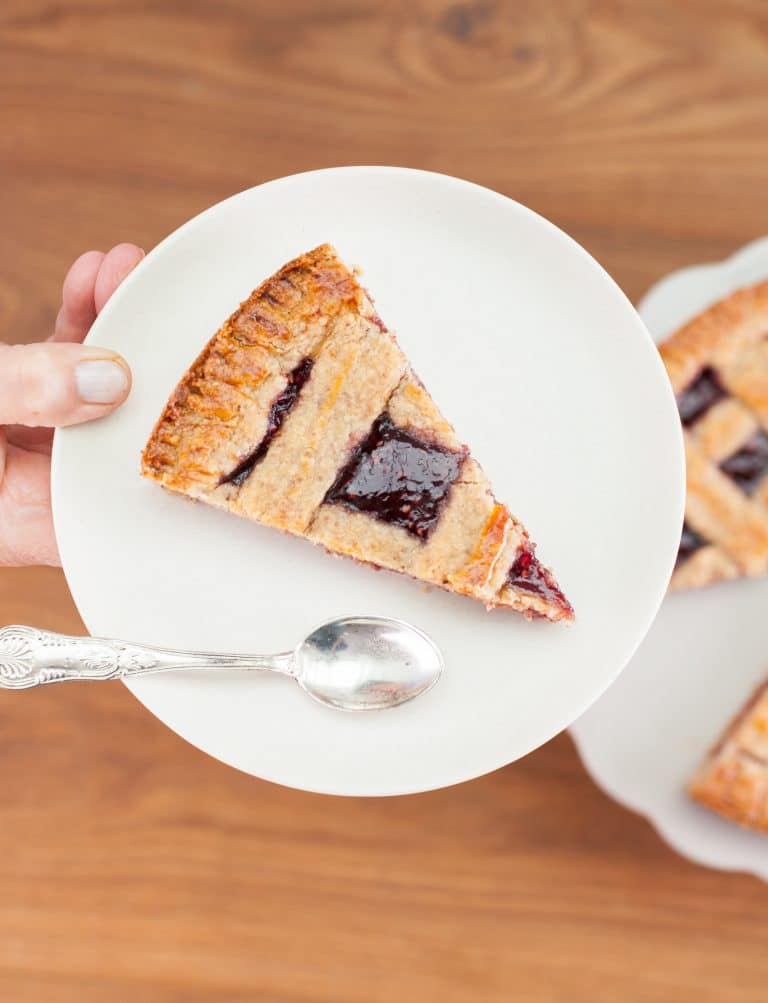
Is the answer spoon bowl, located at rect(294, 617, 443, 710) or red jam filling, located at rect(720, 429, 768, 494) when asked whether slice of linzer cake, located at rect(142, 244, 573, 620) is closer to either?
spoon bowl, located at rect(294, 617, 443, 710)

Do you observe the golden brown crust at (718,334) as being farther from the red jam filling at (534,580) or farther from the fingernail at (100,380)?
the fingernail at (100,380)

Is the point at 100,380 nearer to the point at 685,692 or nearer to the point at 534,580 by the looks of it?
the point at 534,580

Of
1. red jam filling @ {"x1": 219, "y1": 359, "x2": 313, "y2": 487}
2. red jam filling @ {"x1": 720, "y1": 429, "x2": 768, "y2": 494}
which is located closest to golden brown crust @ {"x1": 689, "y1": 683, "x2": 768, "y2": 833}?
red jam filling @ {"x1": 720, "y1": 429, "x2": 768, "y2": 494}

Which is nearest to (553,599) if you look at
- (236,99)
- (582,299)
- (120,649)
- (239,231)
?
(582,299)

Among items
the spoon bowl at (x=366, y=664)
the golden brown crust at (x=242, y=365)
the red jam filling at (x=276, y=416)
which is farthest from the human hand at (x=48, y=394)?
the spoon bowl at (x=366, y=664)

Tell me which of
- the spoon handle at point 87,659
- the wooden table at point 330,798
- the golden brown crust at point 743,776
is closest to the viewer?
the spoon handle at point 87,659

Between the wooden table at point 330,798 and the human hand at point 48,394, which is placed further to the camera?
the wooden table at point 330,798

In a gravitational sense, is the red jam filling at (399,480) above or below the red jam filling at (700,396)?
below
